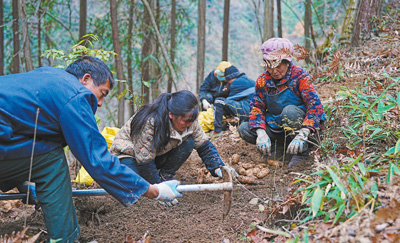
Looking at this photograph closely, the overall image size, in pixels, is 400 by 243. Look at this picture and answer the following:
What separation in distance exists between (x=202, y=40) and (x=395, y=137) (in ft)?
14.4

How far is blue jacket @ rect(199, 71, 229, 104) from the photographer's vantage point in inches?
235

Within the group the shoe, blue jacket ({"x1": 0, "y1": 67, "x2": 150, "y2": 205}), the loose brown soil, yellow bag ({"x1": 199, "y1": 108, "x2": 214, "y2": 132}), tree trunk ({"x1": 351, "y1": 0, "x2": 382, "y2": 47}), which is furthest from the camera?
tree trunk ({"x1": 351, "y1": 0, "x2": 382, "y2": 47})

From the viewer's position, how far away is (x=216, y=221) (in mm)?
2604

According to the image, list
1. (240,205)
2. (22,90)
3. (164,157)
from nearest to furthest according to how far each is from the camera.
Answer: (22,90) < (240,205) < (164,157)

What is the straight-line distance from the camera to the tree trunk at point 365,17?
19.6 feet

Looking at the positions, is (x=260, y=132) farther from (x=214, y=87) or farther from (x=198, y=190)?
(x=214, y=87)

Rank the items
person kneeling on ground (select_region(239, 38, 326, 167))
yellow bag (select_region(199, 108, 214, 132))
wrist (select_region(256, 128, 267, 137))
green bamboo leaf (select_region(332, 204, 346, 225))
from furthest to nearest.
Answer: yellow bag (select_region(199, 108, 214, 132)) < wrist (select_region(256, 128, 267, 137)) < person kneeling on ground (select_region(239, 38, 326, 167)) < green bamboo leaf (select_region(332, 204, 346, 225))

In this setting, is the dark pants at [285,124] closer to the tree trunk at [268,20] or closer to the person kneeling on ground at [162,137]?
→ the person kneeling on ground at [162,137]

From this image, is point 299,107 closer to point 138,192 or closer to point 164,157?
point 164,157

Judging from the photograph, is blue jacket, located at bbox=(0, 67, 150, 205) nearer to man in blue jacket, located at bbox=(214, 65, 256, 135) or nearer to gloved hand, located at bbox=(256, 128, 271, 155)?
gloved hand, located at bbox=(256, 128, 271, 155)

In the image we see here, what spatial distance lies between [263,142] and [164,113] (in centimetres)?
111

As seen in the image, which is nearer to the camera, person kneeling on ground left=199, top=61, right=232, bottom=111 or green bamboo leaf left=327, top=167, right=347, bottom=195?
green bamboo leaf left=327, top=167, right=347, bottom=195

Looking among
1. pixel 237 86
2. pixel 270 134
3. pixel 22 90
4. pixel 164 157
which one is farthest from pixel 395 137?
pixel 237 86

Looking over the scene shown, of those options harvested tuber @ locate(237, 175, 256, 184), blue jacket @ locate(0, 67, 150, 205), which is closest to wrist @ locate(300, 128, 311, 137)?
harvested tuber @ locate(237, 175, 256, 184)
